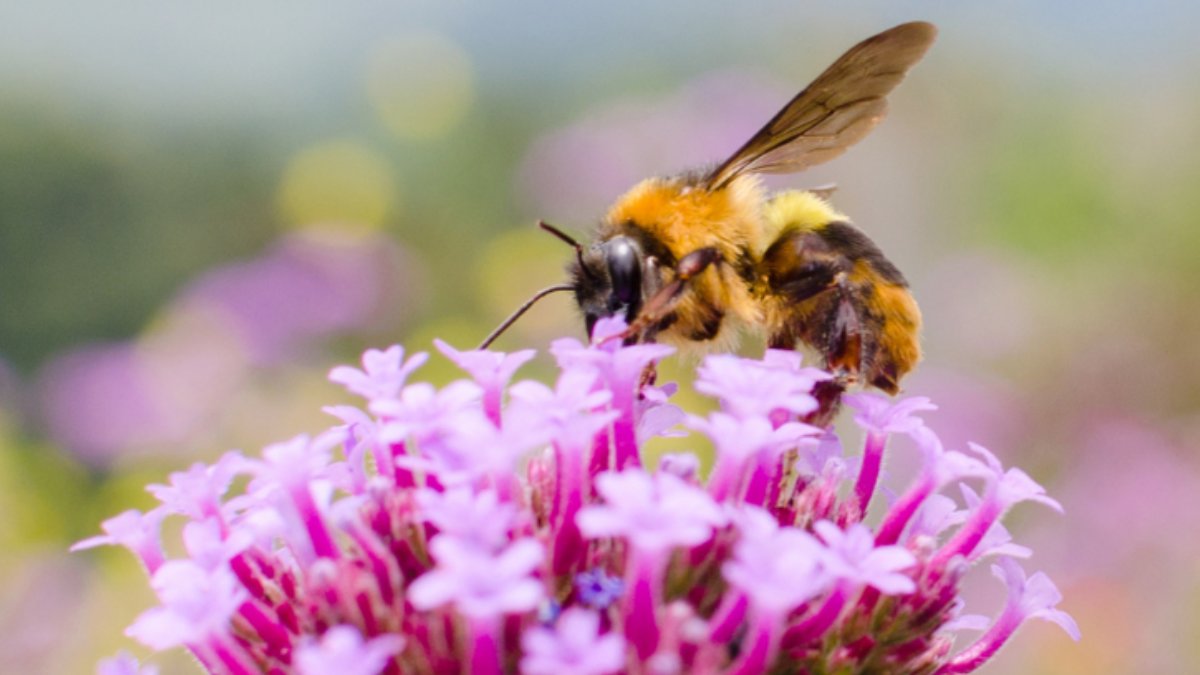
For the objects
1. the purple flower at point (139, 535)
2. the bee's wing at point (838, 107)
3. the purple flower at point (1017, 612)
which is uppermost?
the bee's wing at point (838, 107)

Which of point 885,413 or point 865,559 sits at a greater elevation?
point 885,413

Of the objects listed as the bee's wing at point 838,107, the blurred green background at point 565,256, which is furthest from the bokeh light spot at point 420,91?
the bee's wing at point 838,107

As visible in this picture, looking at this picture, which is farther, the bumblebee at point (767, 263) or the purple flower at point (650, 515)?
the bumblebee at point (767, 263)

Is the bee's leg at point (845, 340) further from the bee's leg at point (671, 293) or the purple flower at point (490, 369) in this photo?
the purple flower at point (490, 369)

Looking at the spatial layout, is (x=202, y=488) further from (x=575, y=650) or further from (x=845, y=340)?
(x=845, y=340)

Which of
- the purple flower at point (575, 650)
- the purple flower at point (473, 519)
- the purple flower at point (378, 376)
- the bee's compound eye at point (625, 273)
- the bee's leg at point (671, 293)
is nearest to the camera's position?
the purple flower at point (575, 650)

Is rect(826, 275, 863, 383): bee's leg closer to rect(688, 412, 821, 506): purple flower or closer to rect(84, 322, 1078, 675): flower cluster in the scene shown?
rect(84, 322, 1078, 675): flower cluster

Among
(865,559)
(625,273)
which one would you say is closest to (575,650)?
(865,559)
